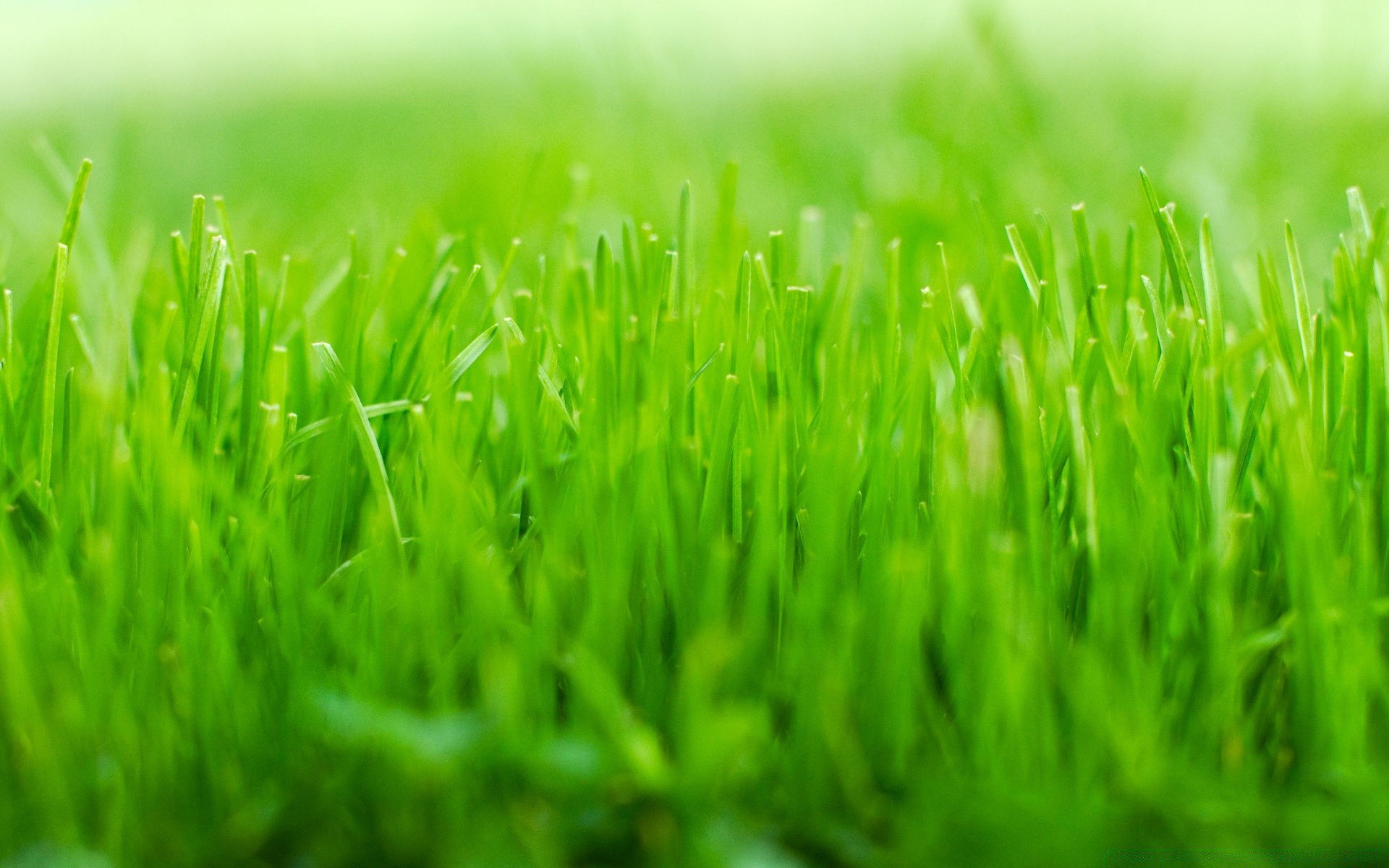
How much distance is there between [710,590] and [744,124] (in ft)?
6.76

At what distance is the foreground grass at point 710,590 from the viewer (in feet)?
2.12

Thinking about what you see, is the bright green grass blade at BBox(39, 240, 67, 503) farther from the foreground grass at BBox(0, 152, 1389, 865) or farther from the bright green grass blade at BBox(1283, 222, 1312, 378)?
the bright green grass blade at BBox(1283, 222, 1312, 378)

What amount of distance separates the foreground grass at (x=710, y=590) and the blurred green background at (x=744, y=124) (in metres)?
0.54

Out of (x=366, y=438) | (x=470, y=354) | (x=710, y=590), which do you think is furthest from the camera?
(x=470, y=354)

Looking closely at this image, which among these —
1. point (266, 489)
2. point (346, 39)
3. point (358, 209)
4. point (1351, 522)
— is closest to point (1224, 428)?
point (1351, 522)

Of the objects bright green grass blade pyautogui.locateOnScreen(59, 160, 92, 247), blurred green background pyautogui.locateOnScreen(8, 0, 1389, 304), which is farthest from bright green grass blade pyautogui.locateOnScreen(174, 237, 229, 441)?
blurred green background pyautogui.locateOnScreen(8, 0, 1389, 304)

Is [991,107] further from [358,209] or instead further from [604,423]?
[604,423]

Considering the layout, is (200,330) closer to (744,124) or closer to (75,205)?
(75,205)

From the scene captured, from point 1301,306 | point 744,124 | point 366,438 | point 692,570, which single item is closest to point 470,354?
point 366,438

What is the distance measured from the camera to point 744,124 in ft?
8.55

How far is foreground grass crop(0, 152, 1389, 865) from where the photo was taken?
0.65 m

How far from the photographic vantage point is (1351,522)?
31.6 inches

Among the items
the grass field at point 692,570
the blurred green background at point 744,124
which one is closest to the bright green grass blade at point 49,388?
the grass field at point 692,570

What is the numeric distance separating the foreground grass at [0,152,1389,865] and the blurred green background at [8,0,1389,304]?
540mm
